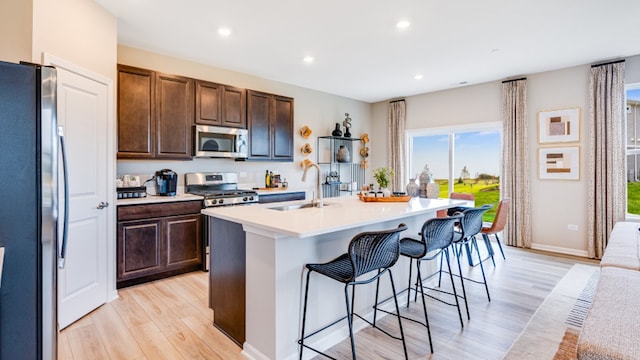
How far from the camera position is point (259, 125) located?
485 cm

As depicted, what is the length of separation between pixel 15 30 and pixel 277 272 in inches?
101

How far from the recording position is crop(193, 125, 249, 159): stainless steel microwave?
4.15m

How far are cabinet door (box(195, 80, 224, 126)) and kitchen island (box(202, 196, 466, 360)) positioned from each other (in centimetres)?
214

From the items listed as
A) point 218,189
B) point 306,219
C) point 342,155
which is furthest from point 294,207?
point 342,155

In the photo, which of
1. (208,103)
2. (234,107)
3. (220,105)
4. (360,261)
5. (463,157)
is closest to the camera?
(360,261)

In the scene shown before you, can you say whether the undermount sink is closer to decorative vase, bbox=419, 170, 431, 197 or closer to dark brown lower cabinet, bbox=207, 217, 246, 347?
dark brown lower cabinet, bbox=207, 217, 246, 347

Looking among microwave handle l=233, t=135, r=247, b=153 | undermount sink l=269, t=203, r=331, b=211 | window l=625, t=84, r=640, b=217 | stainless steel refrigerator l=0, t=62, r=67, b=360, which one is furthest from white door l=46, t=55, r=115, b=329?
window l=625, t=84, r=640, b=217

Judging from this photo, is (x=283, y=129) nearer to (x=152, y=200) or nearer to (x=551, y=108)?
(x=152, y=200)

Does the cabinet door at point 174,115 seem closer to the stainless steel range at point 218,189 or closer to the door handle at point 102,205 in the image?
the stainless steel range at point 218,189

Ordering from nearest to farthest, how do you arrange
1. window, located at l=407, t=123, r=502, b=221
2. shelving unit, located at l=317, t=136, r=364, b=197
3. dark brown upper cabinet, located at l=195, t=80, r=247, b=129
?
dark brown upper cabinet, located at l=195, t=80, r=247, b=129 → window, located at l=407, t=123, r=502, b=221 → shelving unit, located at l=317, t=136, r=364, b=197

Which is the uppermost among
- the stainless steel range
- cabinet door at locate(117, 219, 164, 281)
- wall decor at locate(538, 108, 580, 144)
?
wall decor at locate(538, 108, 580, 144)

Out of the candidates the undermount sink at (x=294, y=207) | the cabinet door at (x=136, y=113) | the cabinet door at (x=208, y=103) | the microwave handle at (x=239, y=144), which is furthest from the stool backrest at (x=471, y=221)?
the cabinet door at (x=136, y=113)

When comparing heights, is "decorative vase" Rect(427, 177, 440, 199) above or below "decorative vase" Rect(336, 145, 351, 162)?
below

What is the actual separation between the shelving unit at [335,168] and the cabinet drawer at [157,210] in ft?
9.61
